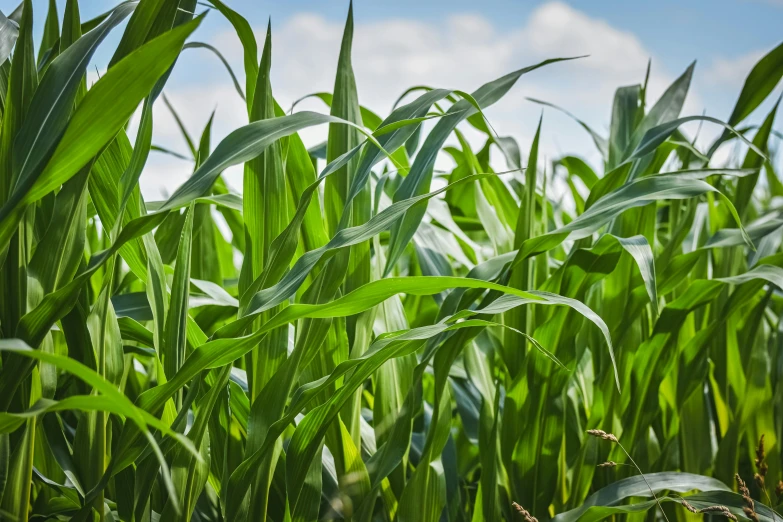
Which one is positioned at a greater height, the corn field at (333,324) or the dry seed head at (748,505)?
the corn field at (333,324)

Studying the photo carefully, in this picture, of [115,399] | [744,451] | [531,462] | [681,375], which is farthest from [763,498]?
[115,399]

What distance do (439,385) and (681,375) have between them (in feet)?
0.90

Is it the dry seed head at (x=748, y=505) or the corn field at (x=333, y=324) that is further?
the dry seed head at (x=748, y=505)

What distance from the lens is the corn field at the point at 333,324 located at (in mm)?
357

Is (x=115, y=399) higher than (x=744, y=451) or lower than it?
higher

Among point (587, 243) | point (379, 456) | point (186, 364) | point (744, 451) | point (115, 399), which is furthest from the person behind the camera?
point (744, 451)

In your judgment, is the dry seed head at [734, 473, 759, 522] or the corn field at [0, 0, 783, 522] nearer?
the corn field at [0, 0, 783, 522]

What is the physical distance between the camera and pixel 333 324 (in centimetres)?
50

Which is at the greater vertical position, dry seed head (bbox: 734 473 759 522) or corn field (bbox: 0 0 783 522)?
corn field (bbox: 0 0 783 522)

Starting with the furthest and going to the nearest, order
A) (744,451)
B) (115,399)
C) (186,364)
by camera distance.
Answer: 1. (744,451)
2. (186,364)
3. (115,399)

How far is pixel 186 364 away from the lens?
361 millimetres

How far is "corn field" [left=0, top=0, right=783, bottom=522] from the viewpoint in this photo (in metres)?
0.36

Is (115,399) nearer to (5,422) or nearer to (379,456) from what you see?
(5,422)

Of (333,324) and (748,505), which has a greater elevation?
(333,324)
